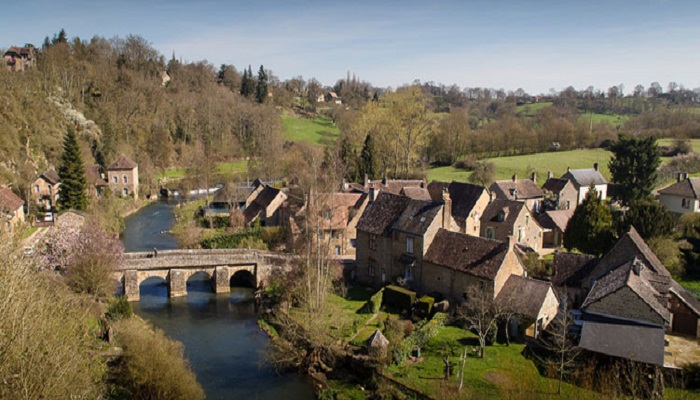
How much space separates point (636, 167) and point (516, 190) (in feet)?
60.5

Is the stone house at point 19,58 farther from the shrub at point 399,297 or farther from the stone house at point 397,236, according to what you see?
the shrub at point 399,297

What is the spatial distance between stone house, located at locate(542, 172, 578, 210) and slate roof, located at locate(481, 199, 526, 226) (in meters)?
15.4

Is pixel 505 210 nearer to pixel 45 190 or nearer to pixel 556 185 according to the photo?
pixel 556 185

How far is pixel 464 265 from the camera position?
1423 inches

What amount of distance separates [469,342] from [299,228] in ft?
70.2

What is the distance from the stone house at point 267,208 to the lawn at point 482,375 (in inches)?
1261

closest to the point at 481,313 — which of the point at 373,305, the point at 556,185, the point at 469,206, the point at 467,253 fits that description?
the point at 467,253

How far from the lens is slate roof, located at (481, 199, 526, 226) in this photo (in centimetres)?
4988

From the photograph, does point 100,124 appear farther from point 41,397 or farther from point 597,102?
point 597,102

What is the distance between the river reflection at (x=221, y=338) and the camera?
30188mm

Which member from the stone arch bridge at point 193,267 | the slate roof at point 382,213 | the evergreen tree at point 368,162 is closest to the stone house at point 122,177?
the evergreen tree at point 368,162

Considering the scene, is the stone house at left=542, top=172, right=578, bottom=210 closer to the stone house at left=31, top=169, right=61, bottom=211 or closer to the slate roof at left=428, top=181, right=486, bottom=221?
the slate roof at left=428, top=181, right=486, bottom=221

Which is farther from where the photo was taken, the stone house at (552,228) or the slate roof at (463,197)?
the stone house at (552,228)

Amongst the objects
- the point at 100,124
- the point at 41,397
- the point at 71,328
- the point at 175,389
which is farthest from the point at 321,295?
the point at 100,124
